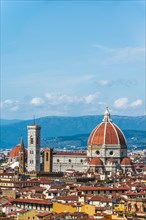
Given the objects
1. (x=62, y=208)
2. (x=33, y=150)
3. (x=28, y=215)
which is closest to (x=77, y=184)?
(x=62, y=208)

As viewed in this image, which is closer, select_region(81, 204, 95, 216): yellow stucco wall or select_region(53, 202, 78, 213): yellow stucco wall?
select_region(81, 204, 95, 216): yellow stucco wall

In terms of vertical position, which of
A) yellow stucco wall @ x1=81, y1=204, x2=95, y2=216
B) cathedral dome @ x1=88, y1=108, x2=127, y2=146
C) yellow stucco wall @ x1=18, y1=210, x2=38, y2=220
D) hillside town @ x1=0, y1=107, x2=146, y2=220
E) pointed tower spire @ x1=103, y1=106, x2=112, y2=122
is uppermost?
pointed tower spire @ x1=103, y1=106, x2=112, y2=122

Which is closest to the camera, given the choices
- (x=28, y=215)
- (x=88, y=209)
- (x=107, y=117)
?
(x=28, y=215)

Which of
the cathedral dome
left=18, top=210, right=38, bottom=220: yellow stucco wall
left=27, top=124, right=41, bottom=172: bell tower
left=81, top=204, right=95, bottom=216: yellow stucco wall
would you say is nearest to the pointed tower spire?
the cathedral dome

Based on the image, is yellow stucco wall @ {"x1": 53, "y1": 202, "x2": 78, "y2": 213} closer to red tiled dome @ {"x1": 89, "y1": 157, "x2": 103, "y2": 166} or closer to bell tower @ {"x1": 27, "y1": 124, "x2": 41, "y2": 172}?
red tiled dome @ {"x1": 89, "y1": 157, "x2": 103, "y2": 166}

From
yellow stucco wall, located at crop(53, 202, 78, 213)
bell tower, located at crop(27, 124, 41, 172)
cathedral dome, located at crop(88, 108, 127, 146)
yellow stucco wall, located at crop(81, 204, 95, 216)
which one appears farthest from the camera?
bell tower, located at crop(27, 124, 41, 172)

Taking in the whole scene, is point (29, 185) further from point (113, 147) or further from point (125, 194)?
point (113, 147)

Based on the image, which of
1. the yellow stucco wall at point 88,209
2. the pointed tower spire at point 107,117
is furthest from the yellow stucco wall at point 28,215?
the pointed tower spire at point 107,117

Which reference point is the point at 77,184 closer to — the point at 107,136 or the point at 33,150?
the point at 107,136
